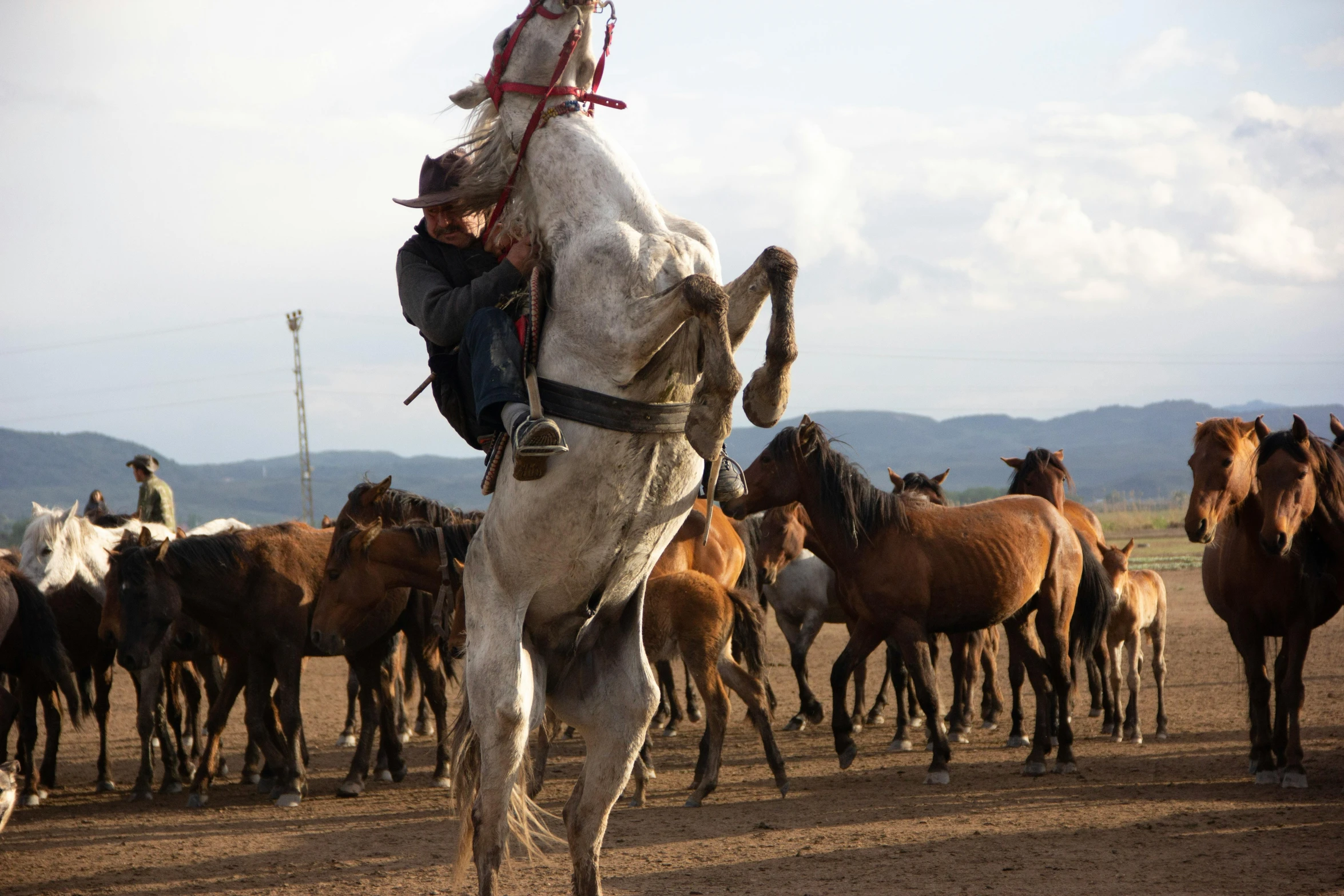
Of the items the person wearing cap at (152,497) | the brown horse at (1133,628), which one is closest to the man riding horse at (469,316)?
the brown horse at (1133,628)

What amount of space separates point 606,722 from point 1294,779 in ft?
19.5

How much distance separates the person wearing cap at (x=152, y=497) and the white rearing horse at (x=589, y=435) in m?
12.3

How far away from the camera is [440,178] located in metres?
4.05

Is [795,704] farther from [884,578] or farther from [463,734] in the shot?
[463,734]

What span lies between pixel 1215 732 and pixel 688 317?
9.18 metres

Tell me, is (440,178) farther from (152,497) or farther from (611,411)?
(152,497)

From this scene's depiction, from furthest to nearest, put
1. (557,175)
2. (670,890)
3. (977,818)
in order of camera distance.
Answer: (977,818), (670,890), (557,175)

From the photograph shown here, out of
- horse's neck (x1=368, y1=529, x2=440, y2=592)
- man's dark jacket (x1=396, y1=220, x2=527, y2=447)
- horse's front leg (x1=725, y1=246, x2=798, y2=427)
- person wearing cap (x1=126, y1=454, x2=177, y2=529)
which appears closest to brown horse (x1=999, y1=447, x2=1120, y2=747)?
horse's neck (x1=368, y1=529, x2=440, y2=592)

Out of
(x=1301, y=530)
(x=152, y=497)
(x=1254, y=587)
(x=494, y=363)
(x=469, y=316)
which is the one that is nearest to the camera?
(x=494, y=363)

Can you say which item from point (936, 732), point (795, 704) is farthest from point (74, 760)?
point (936, 732)

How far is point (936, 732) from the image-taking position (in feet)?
28.5

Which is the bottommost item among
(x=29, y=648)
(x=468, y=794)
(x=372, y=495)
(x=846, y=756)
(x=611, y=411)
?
(x=846, y=756)

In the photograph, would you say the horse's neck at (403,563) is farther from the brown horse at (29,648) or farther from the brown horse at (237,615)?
the brown horse at (29,648)

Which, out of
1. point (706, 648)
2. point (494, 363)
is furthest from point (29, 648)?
point (494, 363)
